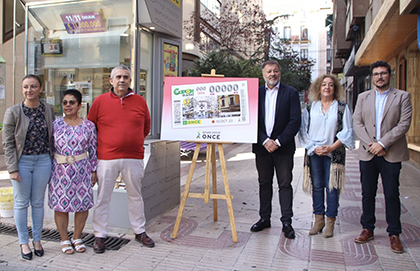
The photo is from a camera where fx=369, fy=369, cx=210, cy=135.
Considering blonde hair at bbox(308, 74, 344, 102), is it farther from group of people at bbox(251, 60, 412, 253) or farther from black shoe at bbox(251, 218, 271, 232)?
black shoe at bbox(251, 218, 271, 232)

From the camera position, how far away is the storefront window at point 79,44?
5.77 meters

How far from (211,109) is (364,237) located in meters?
2.28

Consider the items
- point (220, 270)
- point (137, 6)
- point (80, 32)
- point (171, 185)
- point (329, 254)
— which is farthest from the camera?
point (80, 32)

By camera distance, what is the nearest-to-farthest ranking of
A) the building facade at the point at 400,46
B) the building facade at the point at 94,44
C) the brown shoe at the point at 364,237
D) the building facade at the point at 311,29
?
1. the brown shoe at the point at 364,237
2. the building facade at the point at 94,44
3. the building facade at the point at 400,46
4. the building facade at the point at 311,29

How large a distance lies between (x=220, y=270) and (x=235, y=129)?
1.60 metres

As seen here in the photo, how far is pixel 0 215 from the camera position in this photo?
519 centimetres

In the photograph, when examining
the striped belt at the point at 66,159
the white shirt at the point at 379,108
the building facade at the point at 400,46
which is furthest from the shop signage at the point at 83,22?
the building facade at the point at 400,46

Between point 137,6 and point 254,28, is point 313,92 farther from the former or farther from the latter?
point 254,28

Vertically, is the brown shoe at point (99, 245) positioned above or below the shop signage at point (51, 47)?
below

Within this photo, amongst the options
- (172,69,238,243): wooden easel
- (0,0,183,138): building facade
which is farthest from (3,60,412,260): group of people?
(0,0,183,138): building facade

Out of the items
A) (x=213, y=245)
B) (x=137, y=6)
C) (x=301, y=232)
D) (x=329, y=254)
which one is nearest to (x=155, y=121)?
(x=137, y=6)

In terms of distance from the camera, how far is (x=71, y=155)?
3779 mm

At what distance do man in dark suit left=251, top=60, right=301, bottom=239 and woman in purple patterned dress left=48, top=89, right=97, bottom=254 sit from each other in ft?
6.43

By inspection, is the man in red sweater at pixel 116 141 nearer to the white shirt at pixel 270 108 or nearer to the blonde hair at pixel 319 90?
the white shirt at pixel 270 108
